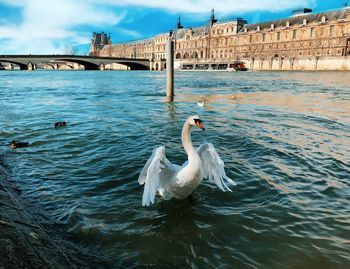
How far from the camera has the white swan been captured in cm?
473

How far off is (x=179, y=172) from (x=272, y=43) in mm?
110678

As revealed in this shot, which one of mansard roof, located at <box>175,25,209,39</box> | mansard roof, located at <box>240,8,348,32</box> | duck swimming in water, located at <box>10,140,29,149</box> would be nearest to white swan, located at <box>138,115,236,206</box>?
A: duck swimming in water, located at <box>10,140,29,149</box>

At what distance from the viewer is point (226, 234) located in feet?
15.1

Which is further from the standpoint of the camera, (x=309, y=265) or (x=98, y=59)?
(x=98, y=59)

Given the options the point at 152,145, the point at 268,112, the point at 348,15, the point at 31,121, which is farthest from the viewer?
the point at 348,15

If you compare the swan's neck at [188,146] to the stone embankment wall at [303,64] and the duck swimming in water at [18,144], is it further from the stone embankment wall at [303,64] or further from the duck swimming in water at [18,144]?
the stone embankment wall at [303,64]

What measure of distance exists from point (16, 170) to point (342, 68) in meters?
83.7

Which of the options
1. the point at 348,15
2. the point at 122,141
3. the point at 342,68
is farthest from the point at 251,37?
the point at 122,141

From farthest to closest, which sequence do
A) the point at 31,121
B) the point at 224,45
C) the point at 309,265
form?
1. the point at 224,45
2. the point at 31,121
3. the point at 309,265

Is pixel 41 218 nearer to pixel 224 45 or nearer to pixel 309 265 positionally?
pixel 309 265

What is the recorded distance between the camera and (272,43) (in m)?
106

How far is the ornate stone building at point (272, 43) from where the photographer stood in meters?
85.2

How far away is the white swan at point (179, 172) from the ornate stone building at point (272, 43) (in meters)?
81.5

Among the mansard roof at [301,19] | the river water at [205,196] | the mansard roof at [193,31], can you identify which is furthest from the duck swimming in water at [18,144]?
the mansard roof at [193,31]
